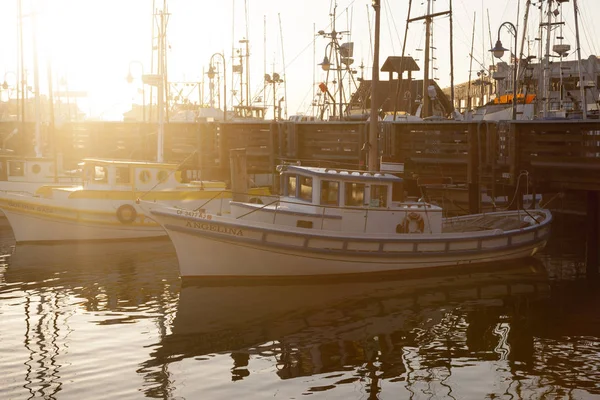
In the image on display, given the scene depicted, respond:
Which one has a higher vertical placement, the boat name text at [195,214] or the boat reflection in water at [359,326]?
the boat name text at [195,214]

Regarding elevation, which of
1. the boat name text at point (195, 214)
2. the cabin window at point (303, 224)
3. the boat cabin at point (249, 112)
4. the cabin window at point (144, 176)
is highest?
the boat cabin at point (249, 112)

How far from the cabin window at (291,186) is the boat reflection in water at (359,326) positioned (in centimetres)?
263

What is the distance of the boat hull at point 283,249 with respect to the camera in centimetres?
1800

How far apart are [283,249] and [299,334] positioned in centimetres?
415

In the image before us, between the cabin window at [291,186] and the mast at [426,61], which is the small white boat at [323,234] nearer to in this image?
the cabin window at [291,186]

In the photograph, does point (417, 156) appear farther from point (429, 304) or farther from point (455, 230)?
point (429, 304)

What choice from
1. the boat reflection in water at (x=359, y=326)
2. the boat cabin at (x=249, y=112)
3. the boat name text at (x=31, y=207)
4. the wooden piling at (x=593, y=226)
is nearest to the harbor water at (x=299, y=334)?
the boat reflection in water at (x=359, y=326)

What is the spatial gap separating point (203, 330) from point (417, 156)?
1282 cm

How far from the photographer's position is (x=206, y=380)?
A: 38.3ft

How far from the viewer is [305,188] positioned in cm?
1925

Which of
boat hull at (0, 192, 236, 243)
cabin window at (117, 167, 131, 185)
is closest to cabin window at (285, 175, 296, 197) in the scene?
boat hull at (0, 192, 236, 243)

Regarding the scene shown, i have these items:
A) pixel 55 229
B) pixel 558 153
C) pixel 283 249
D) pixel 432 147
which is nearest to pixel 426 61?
pixel 432 147

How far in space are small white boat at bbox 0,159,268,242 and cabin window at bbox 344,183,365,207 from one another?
23.5 ft

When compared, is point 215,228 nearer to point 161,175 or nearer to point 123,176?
point 161,175
